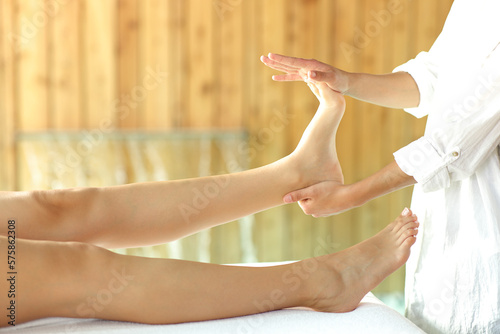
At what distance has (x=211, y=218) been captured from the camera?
1.34 m

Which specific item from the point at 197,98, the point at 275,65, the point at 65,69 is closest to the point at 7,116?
the point at 65,69

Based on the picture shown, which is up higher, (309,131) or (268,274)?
(309,131)

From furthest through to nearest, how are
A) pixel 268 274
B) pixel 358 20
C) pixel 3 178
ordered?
1. pixel 358 20
2. pixel 3 178
3. pixel 268 274

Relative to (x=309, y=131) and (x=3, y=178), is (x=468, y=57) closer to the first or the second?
(x=309, y=131)

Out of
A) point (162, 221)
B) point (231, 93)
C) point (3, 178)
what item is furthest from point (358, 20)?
point (162, 221)

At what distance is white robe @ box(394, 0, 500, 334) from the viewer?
4.01 ft

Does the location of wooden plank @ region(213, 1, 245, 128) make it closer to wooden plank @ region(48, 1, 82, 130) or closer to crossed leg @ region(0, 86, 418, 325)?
wooden plank @ region(48, 1, 82, 130)

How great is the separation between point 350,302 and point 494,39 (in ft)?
1.99
